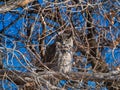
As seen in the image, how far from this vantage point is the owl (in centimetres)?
535

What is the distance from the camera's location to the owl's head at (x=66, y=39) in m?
5.54

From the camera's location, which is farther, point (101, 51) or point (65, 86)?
point (101, 51)

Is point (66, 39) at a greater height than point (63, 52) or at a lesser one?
greater

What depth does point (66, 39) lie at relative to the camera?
221 inches

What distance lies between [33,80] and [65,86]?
14.9 inches

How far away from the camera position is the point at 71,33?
5.50 metres

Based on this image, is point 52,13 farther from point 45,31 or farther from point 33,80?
point 33,80

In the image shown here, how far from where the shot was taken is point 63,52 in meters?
5.60

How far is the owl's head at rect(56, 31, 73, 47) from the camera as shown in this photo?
5.54 meters

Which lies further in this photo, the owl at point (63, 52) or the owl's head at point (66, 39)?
the owl's head at point (66, 39)

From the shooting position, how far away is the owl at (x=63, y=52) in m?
5.35

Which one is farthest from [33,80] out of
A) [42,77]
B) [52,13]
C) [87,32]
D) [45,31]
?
[87,32]

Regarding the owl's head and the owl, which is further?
the owl's head

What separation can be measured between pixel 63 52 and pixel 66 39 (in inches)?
7.2
